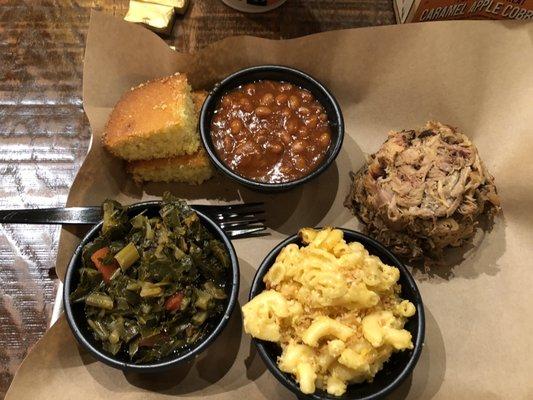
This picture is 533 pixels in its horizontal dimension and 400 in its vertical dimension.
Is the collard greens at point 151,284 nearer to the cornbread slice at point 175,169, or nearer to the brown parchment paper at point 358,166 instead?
the brown parchment paper at point 358,166

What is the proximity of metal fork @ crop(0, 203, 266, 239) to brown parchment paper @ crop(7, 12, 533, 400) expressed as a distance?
7 cm

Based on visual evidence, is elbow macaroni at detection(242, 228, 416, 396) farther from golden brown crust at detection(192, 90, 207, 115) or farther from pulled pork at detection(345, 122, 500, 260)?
golden brown crust at detection(192, 90, 207, 115)

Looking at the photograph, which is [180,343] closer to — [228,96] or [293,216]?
[293,216]

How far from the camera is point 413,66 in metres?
2.77

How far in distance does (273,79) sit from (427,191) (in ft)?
3.21

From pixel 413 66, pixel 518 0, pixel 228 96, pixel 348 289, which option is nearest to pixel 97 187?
pixel 228 96

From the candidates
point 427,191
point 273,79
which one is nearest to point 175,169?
point 273,79

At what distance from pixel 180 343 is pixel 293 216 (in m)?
0.89

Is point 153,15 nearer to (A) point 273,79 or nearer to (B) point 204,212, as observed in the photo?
(A) point 273,79

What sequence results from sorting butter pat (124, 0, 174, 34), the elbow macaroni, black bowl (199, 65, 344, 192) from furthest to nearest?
butter pat (124, 0, 174, 34), black bowl (199, 65, 344, 192), the elbow macaroni

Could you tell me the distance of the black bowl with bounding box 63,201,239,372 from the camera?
86.2 inches

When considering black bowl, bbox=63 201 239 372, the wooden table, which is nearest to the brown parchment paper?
black bowl, bbox=63 201 239 372

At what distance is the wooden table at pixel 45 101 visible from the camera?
2.64 metres

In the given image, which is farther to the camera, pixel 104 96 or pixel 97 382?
pixel 104 96
